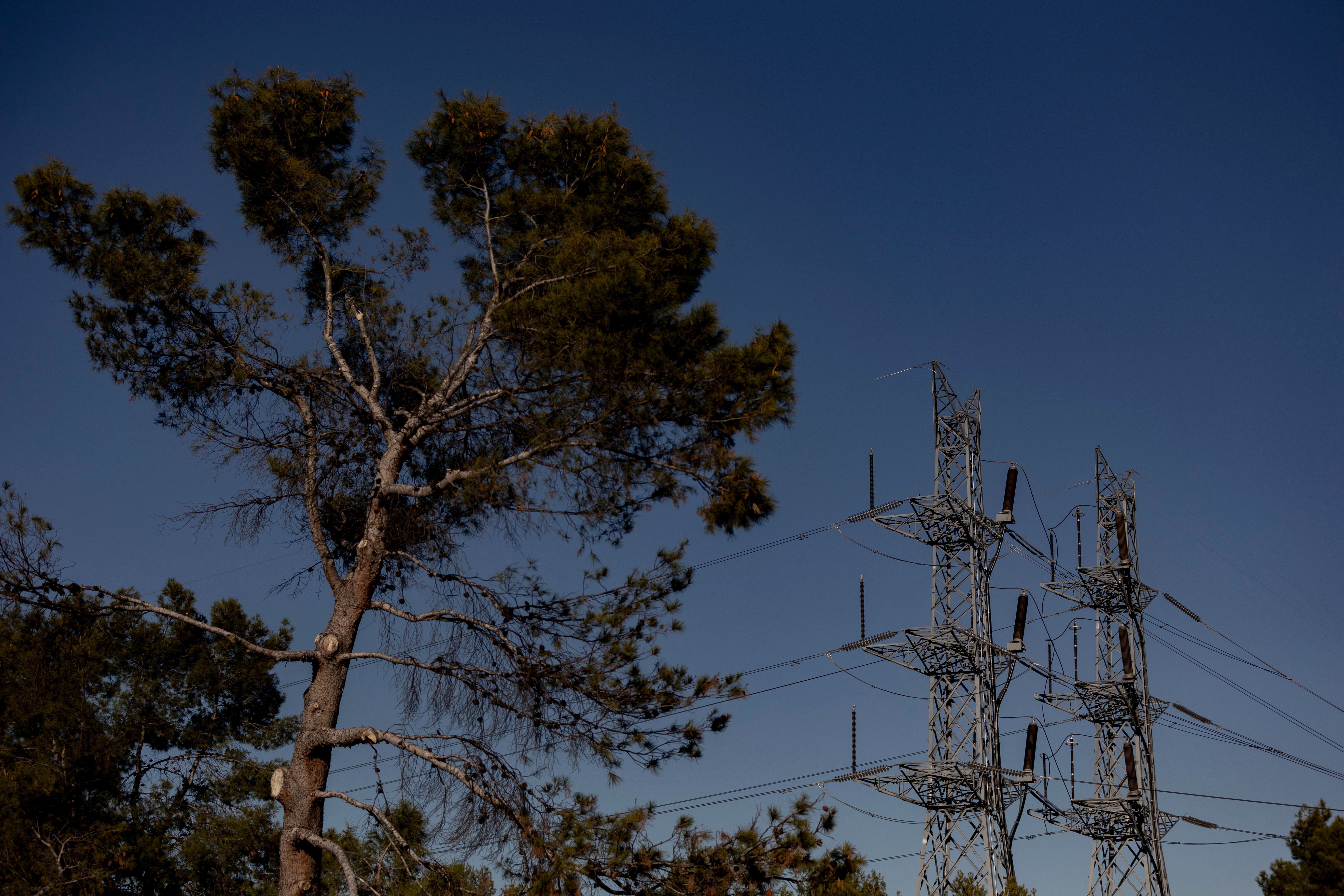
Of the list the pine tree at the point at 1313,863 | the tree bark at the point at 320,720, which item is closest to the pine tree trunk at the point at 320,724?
the tree bark at the point at 320,720

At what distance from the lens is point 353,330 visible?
11.5 m

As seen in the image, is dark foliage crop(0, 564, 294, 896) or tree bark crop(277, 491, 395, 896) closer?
tree bark crop(277, 491, 395, 896)

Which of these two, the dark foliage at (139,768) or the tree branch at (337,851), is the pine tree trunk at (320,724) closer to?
the tree branch at (337,851)

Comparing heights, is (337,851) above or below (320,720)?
below

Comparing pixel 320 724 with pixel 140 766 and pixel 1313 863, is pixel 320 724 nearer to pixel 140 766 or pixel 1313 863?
pixel 140 766

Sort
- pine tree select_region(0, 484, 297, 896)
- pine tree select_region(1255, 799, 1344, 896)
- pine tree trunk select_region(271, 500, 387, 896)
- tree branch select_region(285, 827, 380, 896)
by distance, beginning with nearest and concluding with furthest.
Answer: tree branch select_region(285, 827, 380, 896)
pine tree trunk select_region(271, 500, 387, 896)
pine tree select_region(0, 484, 297, 896)
pine tree select_region(1255, 799, 1344, 896)

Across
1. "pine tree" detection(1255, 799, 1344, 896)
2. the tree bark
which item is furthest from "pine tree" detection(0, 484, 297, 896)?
"pine tree" detection(1255, 799, 1344, 896)

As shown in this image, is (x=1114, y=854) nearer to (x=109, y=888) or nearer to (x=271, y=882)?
(x=271, y=882)

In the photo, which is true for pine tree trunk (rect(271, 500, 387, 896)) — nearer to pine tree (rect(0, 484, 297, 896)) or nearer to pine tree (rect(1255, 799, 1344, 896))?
pine tree (rect(0, 484, 297, 896))

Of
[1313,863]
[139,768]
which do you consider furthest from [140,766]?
[1313,863]

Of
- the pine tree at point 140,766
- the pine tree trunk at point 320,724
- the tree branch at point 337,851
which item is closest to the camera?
the tree branch at point 337,851

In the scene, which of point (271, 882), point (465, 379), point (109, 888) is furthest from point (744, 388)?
point (109, 888)

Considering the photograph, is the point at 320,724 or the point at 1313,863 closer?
the point at 320,724

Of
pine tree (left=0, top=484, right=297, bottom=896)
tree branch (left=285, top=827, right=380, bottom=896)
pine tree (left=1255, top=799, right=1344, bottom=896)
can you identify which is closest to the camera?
tree branch (left=285, top=827, right=380, bottom=896)
